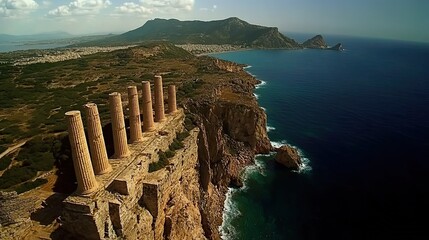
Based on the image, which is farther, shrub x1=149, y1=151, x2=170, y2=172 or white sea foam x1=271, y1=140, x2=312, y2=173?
white sea foam x1=271, y1=140, x2=312, y2=173

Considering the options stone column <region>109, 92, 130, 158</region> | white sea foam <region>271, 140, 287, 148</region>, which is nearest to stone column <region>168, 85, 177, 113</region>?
stone column <region>109, 92, 130, 158</region>

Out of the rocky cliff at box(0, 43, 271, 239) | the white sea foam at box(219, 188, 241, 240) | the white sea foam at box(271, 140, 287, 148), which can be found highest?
the rocky cliff at box(0, 43, 271, 239)

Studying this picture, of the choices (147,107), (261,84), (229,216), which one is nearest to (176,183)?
(147,107)

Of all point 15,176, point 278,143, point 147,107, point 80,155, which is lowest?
point 278,143

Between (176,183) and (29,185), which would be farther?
(176,183)

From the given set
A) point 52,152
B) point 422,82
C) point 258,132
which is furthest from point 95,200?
point 422,82

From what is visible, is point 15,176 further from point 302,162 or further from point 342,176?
point 342,176

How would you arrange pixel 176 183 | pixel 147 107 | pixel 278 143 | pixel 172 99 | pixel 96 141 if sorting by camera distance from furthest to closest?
1. pixel 278 143
2. pixel 172 99
3. pixel 147 107
4. pixel 176 183
5. pixel 96 141

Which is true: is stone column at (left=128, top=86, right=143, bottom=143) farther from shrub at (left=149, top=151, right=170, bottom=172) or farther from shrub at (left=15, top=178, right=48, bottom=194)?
shrub at (left=15, top=178, right=48, bottom=194)
